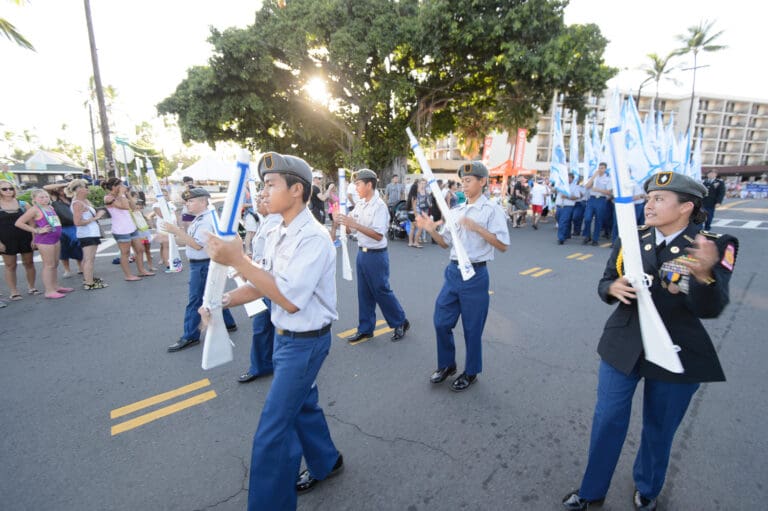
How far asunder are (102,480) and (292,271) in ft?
6.86

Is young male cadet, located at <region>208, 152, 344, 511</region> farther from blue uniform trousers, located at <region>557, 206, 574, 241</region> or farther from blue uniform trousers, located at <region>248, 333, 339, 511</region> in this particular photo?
blue uniform trousers, located at <region>557, 206, 574, 241</region>

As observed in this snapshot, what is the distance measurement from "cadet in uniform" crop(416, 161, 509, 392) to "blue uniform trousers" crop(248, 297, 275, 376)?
161 centimetres

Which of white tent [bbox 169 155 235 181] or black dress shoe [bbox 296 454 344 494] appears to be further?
white tent [bbox 169 155 235 181]

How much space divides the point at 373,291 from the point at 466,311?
143cm

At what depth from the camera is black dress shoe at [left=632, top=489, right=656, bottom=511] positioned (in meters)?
2.11

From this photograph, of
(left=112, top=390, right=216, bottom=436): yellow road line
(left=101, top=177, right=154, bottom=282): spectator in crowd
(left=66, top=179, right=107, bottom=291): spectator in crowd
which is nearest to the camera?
(left=112, top=390, right=216, bottom=436): yellow road line

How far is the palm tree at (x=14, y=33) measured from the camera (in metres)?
7.16

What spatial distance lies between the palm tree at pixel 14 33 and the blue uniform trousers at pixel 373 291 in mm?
8738

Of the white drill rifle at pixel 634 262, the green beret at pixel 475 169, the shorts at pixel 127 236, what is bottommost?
the shorts at pixel 127 236

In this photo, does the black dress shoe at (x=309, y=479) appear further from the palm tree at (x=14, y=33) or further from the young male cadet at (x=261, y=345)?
the palm tree at (x=14, y=33)

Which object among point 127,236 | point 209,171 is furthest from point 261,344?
point 209,171

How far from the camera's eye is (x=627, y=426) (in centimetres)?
196

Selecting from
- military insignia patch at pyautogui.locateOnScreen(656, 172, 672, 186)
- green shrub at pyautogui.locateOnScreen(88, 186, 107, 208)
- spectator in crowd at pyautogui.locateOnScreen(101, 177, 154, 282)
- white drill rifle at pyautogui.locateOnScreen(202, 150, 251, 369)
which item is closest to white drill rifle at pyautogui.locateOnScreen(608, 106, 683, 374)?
military insignia patch at pyautogui.locateOnScreen(656, 172, 672, 186)

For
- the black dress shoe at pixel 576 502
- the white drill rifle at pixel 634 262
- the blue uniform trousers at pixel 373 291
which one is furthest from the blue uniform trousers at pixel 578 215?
the white drill rifle at pixel 634 262
